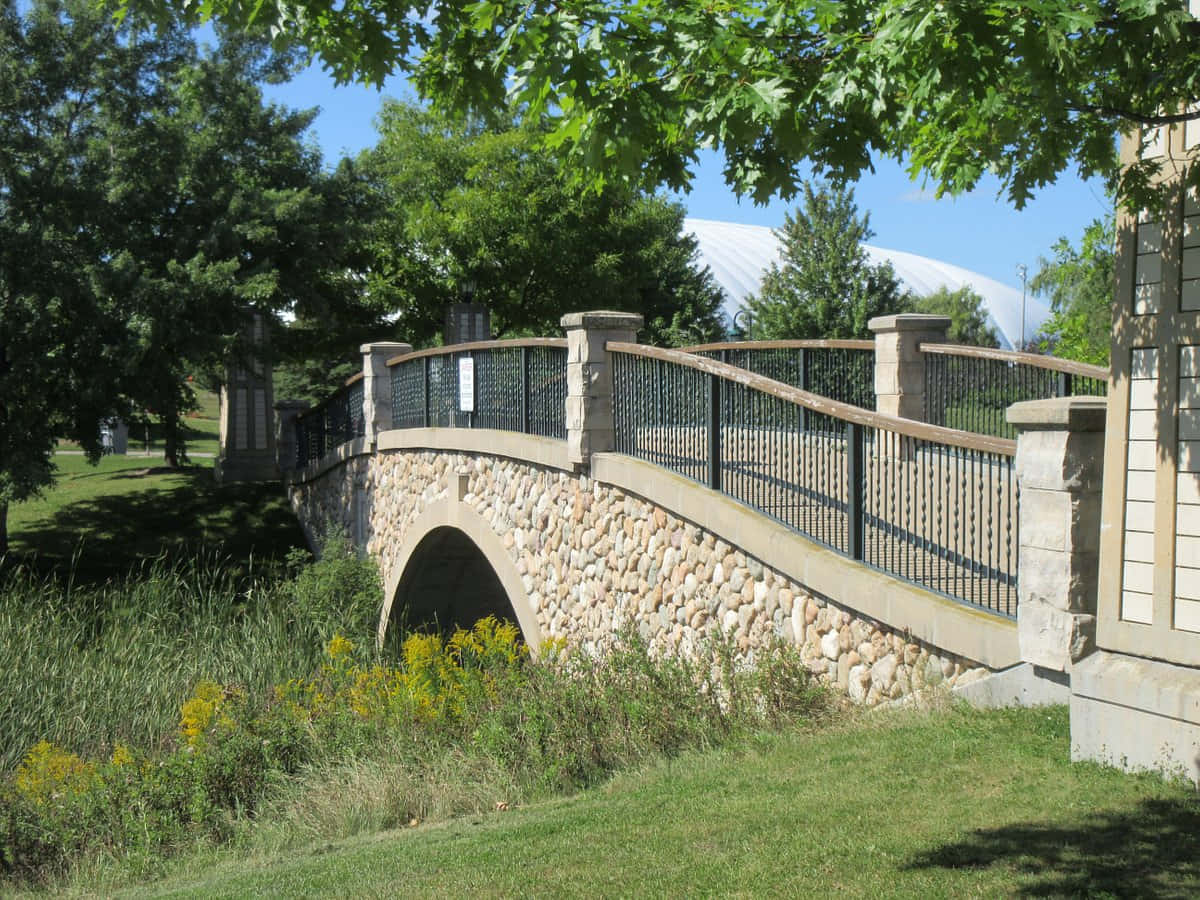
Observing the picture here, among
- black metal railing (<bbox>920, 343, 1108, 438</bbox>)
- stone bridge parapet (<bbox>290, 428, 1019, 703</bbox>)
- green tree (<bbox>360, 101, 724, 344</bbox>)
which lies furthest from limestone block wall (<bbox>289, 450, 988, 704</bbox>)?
green tree (<bbox>360, 101, 724, 344</bbox>)

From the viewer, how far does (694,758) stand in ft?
21.7

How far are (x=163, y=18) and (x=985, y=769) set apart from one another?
4530mm

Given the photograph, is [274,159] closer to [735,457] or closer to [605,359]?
[605,359]

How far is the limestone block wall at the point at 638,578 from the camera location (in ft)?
22.2

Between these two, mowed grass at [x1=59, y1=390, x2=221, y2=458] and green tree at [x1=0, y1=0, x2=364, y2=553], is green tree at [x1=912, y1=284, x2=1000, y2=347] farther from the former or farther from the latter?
green tree at [x1=0, y1=0, x2=364, y2=553]

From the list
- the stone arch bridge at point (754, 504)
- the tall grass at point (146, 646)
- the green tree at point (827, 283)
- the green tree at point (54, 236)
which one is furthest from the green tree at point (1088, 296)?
the green tree at point (54, 236)

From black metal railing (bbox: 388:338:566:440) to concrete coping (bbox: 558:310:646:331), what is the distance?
0.35 metres

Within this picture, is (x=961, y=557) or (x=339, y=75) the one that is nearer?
(x=339, y=75)

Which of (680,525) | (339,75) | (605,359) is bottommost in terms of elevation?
(680,525)

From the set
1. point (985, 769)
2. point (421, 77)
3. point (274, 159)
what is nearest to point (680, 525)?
point (985, 769)

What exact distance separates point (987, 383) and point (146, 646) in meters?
9.63

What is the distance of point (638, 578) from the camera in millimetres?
9695

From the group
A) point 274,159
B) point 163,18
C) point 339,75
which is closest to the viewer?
point 163,18

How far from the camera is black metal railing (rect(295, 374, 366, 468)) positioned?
60.6 ft
